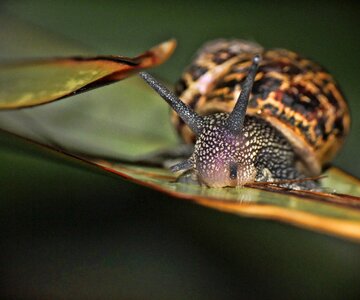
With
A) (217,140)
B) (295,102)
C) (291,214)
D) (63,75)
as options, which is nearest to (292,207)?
(291,214)

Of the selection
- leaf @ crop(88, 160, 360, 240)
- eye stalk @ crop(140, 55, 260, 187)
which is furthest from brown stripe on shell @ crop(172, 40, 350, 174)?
leaf @ crop(88, 160, 360, 240)

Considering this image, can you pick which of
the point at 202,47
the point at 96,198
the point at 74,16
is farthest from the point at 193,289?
the point at 74,16

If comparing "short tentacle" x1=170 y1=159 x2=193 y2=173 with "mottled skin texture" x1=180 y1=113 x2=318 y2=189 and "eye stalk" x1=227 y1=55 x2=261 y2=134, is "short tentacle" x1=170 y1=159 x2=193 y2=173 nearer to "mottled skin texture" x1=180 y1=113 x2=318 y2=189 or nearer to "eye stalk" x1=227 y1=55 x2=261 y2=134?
"mottled skin texture" x1=180 y1=113 x2=318 y2=189

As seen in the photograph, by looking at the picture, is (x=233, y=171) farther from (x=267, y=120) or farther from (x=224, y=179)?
(x=267, y=120)

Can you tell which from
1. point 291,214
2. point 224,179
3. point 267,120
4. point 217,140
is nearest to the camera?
point 291,214

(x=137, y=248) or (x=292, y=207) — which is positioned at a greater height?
(x=292, y=207)

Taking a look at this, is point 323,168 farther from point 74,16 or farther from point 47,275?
point 74,16
